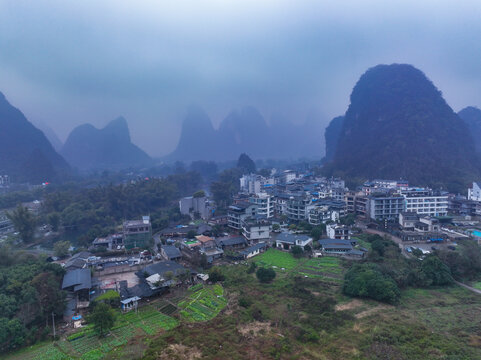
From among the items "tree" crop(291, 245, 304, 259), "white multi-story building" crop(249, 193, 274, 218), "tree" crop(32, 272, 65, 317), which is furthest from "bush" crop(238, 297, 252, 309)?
"white multi-story building" crop(249, 193, 274, 218)

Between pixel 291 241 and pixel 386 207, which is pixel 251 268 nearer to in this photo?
pixel 291 241

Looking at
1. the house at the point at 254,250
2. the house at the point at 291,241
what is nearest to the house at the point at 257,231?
the house at the point at 254,250

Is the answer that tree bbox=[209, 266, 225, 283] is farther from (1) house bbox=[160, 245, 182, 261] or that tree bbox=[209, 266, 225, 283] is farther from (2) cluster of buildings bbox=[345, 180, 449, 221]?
(2) cluster of buildings bbox=[345, 180, 449, 221]

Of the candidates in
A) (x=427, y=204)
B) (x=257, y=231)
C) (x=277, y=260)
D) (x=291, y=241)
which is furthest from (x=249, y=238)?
(x=427, y=204)

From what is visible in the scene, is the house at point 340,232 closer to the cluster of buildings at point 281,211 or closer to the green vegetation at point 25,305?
the cluster of buildings at point 281,211

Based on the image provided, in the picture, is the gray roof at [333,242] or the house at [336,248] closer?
the house at [336,248]
